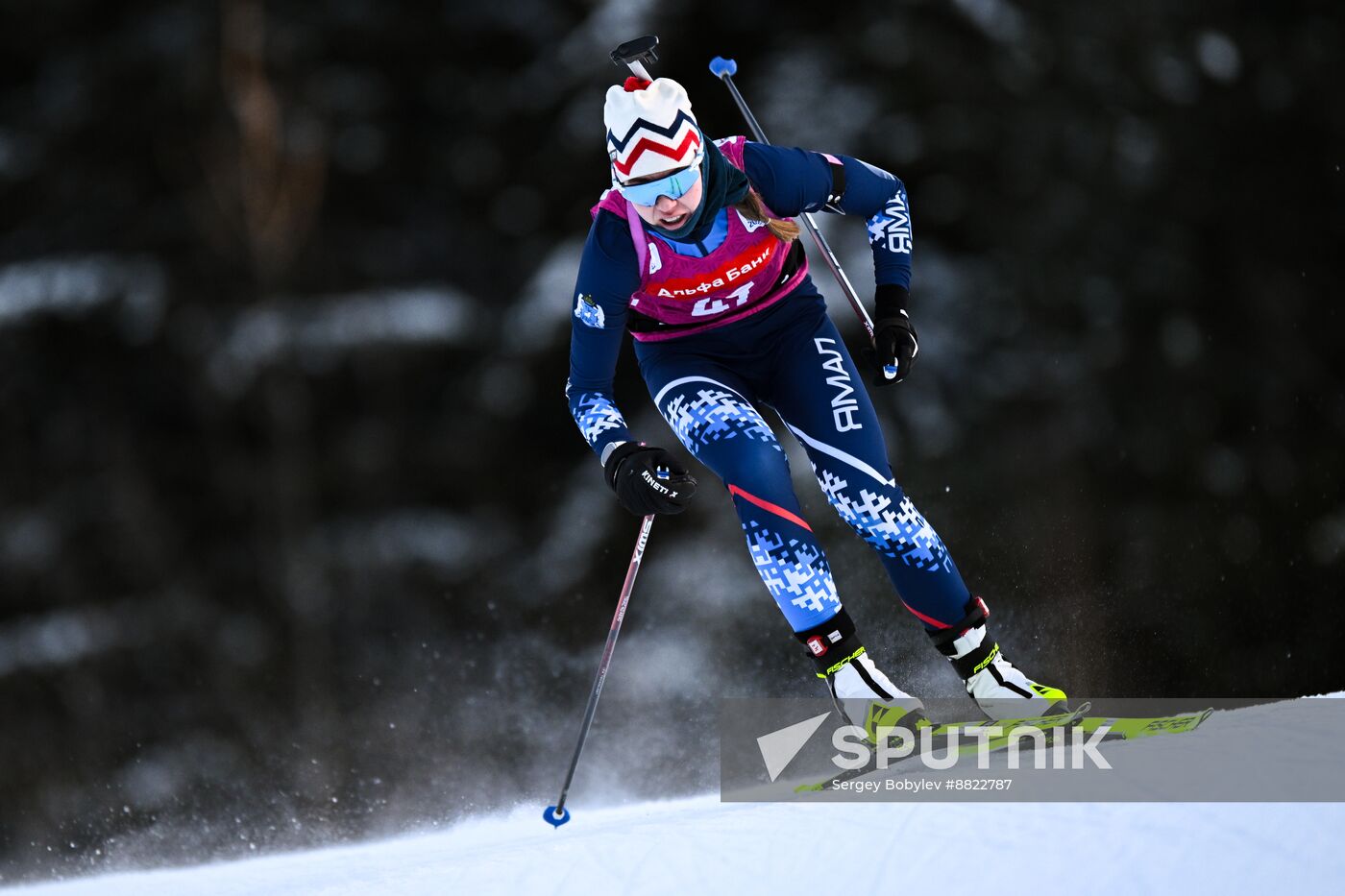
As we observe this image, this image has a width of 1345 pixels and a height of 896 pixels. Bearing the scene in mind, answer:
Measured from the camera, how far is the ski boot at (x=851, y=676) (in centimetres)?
Result: 250

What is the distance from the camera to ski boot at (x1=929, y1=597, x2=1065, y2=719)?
260cm

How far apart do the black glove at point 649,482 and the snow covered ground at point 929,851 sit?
696mm

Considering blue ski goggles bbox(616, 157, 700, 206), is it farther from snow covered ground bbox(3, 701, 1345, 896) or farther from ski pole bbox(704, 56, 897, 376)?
snow covered ground bbox(3, 701, 1345, 896)

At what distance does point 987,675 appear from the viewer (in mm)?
2619

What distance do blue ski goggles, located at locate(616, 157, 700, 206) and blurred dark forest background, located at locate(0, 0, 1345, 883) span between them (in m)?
2.61

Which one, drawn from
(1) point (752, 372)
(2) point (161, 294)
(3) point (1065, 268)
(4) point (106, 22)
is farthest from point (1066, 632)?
(4) point (106, 22)

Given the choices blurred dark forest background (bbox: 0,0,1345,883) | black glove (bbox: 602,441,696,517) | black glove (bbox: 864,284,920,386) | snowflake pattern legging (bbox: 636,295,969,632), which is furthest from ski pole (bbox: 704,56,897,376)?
blurred dark forest background (bbox: 0,0,1345,883)

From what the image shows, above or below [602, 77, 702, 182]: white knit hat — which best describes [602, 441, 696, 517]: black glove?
below

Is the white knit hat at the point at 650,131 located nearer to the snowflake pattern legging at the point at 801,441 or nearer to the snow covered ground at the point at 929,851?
the snowflake pattern legging at the point at 801,441

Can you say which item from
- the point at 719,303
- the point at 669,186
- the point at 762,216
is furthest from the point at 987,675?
the point at 669,186

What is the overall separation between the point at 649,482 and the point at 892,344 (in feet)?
2.38

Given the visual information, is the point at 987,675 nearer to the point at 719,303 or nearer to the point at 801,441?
the point at 801,441

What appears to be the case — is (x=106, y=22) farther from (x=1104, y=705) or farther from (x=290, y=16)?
(x=1104, y=705)

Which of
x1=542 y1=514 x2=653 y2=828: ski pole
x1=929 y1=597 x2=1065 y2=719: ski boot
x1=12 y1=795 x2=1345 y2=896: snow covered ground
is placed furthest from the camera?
x1=542 y1=514 x2=653 y2=828: ski pole
